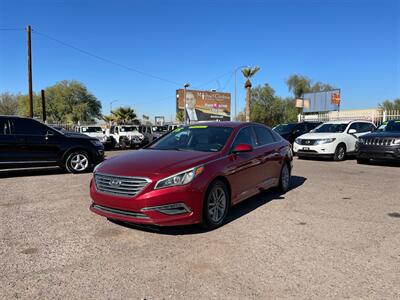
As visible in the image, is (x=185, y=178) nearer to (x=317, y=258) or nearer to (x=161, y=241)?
(x=161, y=241)

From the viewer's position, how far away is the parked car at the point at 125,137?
2306cm

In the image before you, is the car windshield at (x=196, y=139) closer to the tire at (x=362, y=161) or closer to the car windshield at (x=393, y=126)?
the tire at (x=362, y=161)

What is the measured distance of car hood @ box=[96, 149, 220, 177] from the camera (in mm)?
4289

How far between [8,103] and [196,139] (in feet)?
236

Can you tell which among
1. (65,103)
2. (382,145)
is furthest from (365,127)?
(65,103)

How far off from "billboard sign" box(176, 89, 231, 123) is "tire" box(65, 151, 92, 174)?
3908 centimetres

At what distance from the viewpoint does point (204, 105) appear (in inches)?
2026

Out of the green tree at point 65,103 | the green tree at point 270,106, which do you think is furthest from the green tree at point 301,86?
the green tree at point 65,103

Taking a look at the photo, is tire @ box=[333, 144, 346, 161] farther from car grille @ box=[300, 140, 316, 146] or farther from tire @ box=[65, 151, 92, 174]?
tire @ box=[65, 151, 92, 174]

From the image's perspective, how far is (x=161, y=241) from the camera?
4.25 m

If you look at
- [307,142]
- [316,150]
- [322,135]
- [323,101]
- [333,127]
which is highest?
[323,101]

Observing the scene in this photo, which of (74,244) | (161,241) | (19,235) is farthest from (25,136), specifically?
(161,241)

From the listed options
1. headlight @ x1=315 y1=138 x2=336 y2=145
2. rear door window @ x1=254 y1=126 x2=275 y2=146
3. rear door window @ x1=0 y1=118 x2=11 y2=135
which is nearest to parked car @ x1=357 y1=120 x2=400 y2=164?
headlight @ x1=315 y1=138 x2=336 y2=145

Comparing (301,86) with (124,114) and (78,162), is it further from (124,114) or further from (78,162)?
(78,162)
